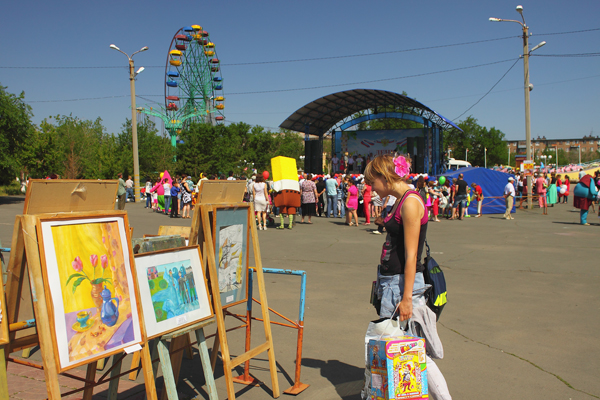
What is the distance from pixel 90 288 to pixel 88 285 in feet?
0.08

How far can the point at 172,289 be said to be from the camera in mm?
2949

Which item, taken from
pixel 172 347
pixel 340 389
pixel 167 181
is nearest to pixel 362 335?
pixel 340 389

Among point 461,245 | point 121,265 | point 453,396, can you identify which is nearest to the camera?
point 121,265

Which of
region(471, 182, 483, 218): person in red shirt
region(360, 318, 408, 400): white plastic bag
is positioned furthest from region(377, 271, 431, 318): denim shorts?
region(471, 182, 483, 218): person in red shirt

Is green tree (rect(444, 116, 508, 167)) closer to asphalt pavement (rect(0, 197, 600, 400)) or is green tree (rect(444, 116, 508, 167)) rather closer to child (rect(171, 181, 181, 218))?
child (rect(171, 181, 181, 218))

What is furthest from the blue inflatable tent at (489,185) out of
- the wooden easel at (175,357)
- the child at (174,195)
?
the wooden easel at (175,357)

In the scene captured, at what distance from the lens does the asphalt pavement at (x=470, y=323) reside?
3768 mm

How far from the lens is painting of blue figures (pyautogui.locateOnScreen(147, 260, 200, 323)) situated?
2.85m

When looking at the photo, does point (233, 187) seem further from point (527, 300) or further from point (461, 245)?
point (461, 245)

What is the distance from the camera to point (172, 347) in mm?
3576

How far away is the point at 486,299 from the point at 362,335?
2.37 m

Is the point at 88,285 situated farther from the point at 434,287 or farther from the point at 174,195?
the point at 174,195

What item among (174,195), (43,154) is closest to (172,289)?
(174,195)

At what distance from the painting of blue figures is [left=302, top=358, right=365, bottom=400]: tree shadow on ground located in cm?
145
